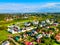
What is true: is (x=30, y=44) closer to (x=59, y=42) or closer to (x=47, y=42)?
(x=47, y=42)

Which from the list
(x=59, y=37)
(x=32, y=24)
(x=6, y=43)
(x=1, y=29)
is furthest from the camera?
(x=32, y=24)

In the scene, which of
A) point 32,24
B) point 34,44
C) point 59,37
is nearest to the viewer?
point 34,44

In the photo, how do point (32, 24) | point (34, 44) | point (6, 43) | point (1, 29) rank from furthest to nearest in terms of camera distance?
point (32, 24), point (1, 29), point (34, 44), point (6, 43)

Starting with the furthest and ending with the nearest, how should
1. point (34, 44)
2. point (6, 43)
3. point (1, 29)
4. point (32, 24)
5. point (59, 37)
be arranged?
point (32, 24) < point (1, 29) < point (59, 37) < point (34, 44) < point (6, 43)

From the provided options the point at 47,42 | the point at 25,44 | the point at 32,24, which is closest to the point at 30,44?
the point at 25,44

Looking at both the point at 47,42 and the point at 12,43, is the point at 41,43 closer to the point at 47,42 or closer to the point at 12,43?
the point at 47,42

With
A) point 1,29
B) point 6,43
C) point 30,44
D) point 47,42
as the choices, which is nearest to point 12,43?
point 6,43

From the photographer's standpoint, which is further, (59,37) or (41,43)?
(59,37)

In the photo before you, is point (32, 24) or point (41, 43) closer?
point (41, 43)
